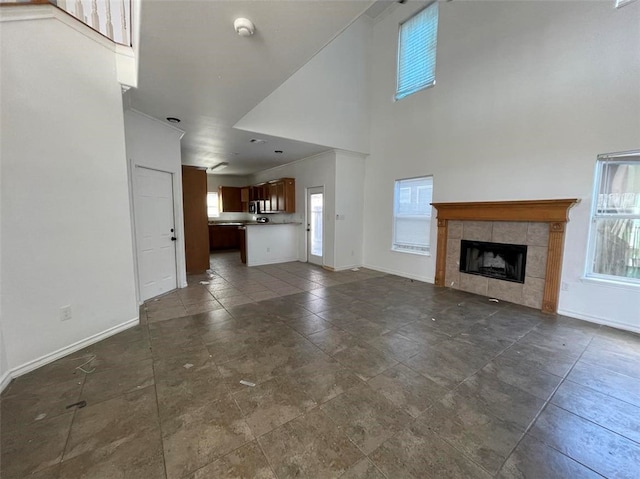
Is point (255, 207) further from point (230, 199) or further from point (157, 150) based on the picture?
point (157, 150)

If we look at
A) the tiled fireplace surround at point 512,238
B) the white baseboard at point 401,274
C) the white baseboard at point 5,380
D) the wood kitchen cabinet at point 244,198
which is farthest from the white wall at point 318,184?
the white baseboard at point 5,380

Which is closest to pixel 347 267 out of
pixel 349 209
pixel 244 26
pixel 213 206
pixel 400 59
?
pixel 349 209

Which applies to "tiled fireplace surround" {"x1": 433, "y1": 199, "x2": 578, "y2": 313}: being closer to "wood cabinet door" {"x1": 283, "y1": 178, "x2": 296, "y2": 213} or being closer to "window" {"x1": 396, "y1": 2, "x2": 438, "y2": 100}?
"window" {"x1": 396, "y1": 2, "x2": 438, "y2": 100}

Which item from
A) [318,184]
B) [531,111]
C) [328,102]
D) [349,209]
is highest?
[328,102]

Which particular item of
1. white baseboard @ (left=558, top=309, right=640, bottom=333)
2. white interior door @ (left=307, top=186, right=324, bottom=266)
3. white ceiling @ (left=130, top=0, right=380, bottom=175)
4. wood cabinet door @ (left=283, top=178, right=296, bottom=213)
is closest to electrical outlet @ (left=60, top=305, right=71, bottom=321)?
white ceiling @ (left=130, top=0, right=380, bottom=175)

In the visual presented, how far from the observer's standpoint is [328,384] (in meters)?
2.12

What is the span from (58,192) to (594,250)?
241 inches

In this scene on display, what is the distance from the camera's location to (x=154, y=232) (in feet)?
13.6

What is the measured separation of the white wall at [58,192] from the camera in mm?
2160

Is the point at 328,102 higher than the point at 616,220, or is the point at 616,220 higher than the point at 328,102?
the point at 328,102

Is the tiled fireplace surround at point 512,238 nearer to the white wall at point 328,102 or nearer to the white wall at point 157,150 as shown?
the white wall at point 328,102

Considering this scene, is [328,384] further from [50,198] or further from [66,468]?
[50,198]

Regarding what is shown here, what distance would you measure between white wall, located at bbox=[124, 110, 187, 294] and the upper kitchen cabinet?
5124 mm

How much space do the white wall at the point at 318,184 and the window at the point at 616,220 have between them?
4.20m
